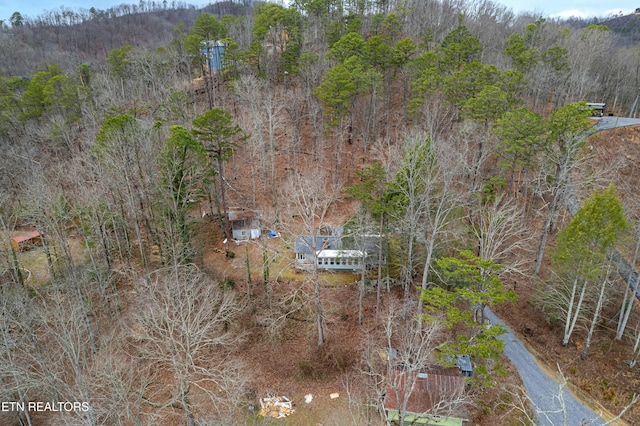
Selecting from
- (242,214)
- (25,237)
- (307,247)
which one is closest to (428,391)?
(307,247)

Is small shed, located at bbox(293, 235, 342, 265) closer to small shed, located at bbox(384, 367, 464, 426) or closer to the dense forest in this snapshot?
the dense forest

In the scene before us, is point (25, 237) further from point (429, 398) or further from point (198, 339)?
point (429, 398)

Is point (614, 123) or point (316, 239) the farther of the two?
point (614, 123)

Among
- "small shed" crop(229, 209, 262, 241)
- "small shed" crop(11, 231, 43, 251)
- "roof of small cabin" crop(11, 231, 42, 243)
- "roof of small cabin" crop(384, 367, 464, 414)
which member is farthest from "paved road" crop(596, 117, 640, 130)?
"roof of small cabin" crop(11, 231, 42, 243)

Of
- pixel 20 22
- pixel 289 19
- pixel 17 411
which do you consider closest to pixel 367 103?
pixel 289 19

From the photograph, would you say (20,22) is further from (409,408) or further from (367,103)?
(409,408)

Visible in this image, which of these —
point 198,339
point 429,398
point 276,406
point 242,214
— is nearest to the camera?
point 429,398

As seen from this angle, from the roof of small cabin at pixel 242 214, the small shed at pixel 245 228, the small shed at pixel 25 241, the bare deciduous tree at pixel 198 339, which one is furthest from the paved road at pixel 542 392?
the small shed at pixel 25 241
